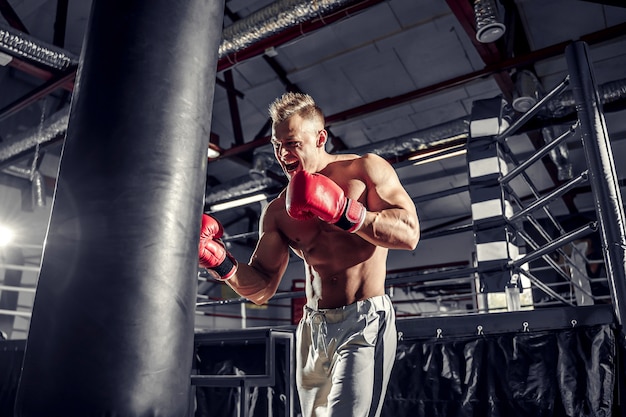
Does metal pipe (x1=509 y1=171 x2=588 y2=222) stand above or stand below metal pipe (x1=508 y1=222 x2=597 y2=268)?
above

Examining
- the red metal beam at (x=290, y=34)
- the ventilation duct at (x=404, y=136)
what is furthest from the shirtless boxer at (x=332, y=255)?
the ventilation duct at (x=404, y=136)

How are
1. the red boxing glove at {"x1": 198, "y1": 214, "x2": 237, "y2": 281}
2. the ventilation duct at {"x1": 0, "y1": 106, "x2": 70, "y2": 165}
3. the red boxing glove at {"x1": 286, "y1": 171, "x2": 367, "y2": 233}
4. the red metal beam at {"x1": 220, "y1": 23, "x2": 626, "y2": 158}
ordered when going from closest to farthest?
the red boxing glove at {"x1": 286, "y1": 171, "x2": 367, "y2": 233}, the red boxing glove at {"x1": 198, "y1": 214, "x2": 237, "y2": 281}, the red metal beam at {"x1": 220, "y1": 23, "x2": 626, "y2": 158}, the ventilation duct at {"x1": 0, "y1": 106, "x2": 70, "y2": 165}

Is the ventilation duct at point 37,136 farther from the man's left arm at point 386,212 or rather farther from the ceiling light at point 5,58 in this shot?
the man's left arm at point 386,212

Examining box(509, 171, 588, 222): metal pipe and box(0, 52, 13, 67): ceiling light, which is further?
box(0, 52, 13, 67): ceiling light

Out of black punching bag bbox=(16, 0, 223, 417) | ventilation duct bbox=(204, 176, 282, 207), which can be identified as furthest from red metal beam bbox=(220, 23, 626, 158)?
black punching bag bbox=(16, 0, 223, 417)

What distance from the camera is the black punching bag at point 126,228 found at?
731 mm

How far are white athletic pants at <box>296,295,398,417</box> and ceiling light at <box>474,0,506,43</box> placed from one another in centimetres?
348

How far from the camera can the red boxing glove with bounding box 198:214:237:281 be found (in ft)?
5.86

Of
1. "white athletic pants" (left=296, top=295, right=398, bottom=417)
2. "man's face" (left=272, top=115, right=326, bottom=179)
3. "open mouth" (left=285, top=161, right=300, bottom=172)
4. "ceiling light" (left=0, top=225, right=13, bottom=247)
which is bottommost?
"white athletic pants" (left=296, top=295, right=398, bottom=417)

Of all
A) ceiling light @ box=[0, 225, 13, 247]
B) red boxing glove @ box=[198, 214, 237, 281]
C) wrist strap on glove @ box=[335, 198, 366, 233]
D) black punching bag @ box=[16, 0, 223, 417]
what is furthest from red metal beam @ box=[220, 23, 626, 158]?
black punching bag @ box=[16, 0, 223, 417]

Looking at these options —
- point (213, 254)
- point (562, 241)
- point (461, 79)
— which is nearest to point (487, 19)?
point (461, 79)

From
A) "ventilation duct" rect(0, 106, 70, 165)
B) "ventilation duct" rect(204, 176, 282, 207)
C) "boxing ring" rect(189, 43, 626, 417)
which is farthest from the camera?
"ventilation duct" rect(204, 176, 282, 207)

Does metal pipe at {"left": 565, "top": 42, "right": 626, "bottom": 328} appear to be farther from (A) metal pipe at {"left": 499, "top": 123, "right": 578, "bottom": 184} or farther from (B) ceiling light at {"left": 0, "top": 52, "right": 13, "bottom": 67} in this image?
(B) ceiling light at {"left": 0, "top": 52, "right": 13, "bottom": 67}

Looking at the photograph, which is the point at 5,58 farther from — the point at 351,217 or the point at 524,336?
the point at 524,336
